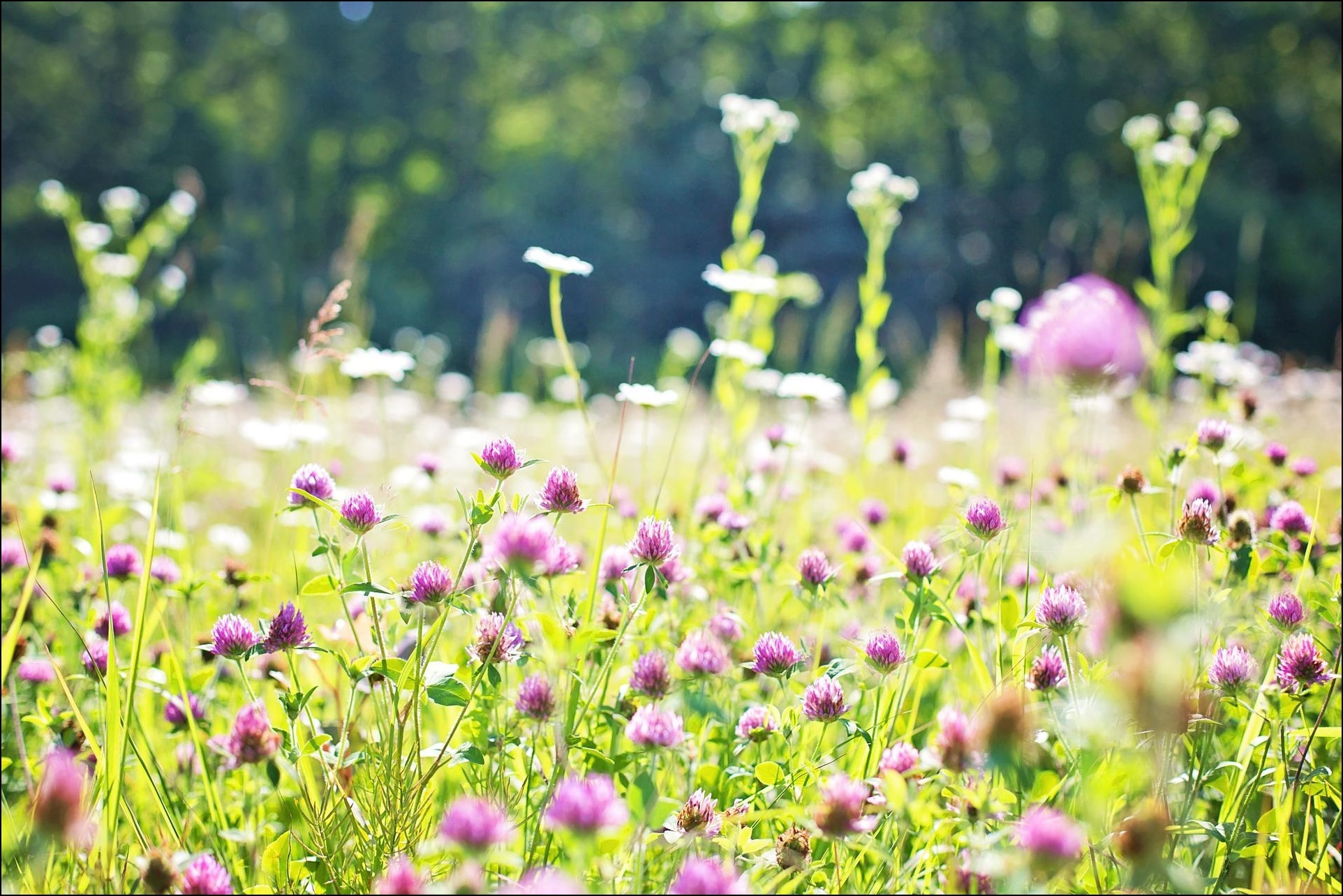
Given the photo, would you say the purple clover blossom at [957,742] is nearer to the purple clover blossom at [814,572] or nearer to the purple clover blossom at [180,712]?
the purple clover blossom at [814,572]

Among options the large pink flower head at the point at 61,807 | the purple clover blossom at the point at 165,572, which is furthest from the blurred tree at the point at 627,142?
the large pink flower head at the point at 61,807

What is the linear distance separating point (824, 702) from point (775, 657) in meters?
0.09

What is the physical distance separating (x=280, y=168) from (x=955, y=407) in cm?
1864

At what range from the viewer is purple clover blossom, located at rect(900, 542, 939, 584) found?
1.29 m

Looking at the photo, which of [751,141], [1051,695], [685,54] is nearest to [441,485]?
[751,141]

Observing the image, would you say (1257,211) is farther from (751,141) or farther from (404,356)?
(404,356)

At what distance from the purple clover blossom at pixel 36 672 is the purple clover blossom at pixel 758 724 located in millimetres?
1094

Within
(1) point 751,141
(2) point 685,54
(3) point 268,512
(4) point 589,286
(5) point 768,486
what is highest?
(2) point 685,54

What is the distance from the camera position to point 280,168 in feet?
61.7

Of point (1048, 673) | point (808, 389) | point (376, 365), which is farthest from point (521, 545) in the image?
point (808, 389)

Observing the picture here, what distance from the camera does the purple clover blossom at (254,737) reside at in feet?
3.57

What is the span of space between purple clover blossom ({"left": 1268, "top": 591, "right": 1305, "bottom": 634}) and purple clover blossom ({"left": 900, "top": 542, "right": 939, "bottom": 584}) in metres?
0.41

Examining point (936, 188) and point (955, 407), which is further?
point (936, 188)

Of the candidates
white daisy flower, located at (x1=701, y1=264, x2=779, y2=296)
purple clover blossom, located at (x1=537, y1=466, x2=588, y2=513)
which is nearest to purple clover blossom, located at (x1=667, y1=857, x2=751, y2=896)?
purple clover blossom, located at (x1=537, y1=466, x2=588, y2=513)
